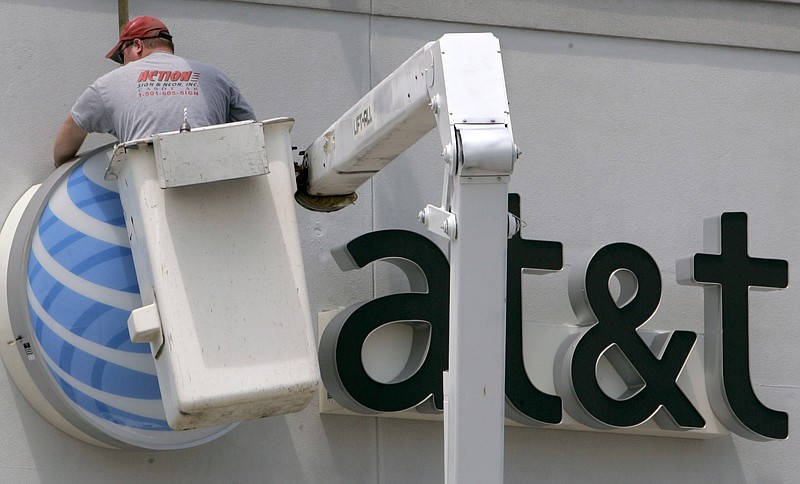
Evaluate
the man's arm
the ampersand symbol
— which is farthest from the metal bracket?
the ampersand symbol

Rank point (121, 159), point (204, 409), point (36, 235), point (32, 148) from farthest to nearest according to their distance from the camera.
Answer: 1. point (32, 148)
2. point (36, 235)
3. point (121, 159)
4. point (204, 409)

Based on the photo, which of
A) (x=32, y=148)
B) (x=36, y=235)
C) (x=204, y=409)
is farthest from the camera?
(x=32, y=148)

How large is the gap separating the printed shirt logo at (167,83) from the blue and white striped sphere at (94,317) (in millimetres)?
504

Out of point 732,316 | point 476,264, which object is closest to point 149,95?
point 476,264

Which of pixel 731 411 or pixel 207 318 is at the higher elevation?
pixel 207 318

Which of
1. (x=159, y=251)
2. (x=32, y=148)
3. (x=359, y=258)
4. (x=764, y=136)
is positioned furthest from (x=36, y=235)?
(x=764, y=136)

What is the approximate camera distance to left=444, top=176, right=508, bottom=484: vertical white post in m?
4.24

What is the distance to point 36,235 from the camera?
19.8 feet

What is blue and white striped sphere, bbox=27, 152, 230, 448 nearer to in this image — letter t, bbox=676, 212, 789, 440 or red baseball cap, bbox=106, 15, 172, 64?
red baseball cap, bbox=106, 15, 172, 64

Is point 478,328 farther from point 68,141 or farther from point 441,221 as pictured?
point 68,141

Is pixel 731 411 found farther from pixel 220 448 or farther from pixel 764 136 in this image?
pixel 220 448

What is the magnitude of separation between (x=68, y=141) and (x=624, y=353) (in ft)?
9.30

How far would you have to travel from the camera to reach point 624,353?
696 centimetres

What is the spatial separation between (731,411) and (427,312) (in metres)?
1.63
